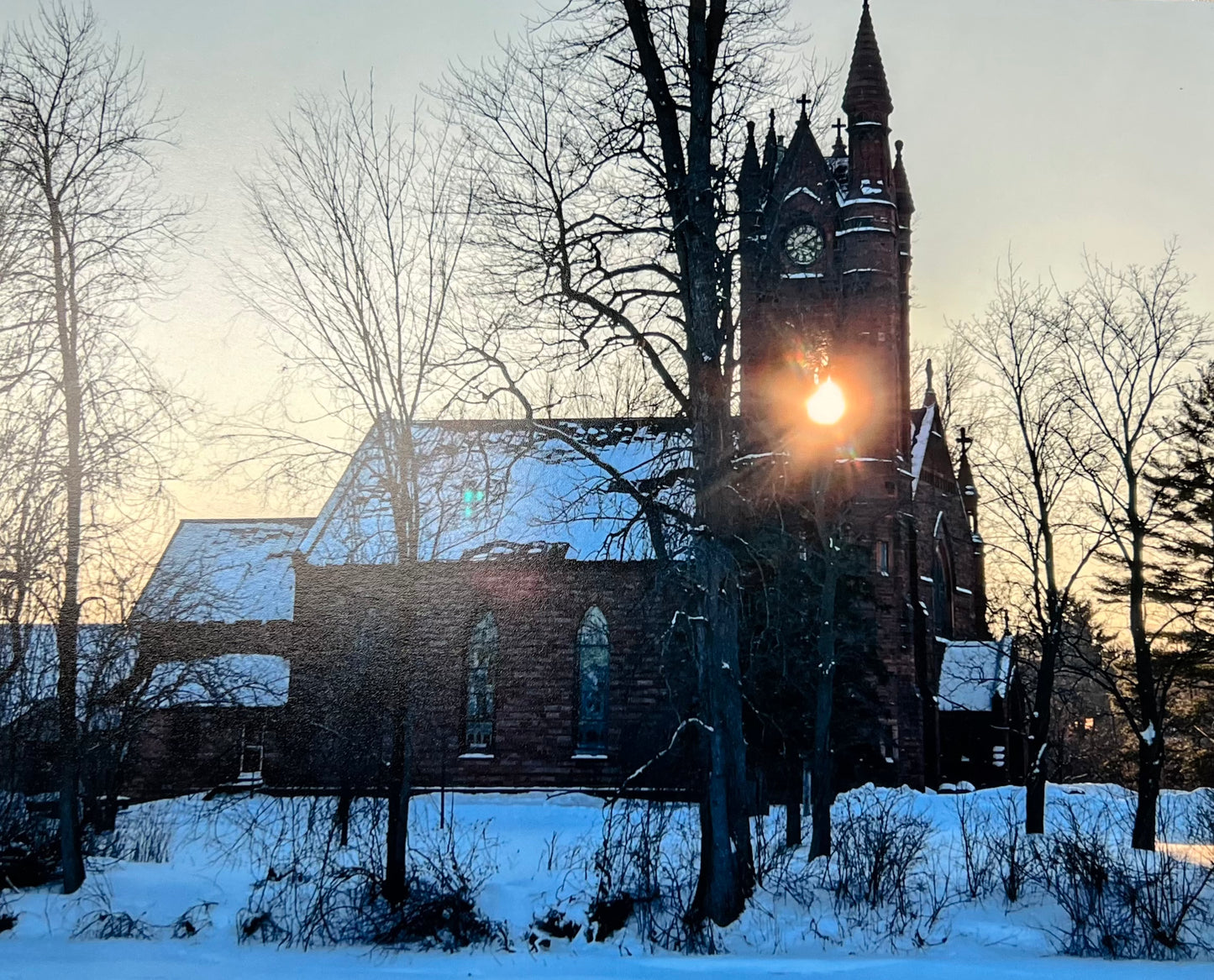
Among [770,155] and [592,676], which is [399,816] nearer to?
[770,155]

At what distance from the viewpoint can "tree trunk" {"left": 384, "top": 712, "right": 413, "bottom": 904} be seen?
12.1m

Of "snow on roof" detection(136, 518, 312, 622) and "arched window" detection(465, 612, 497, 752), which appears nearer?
"snow on roof" detection(136, 518, 312, 622)

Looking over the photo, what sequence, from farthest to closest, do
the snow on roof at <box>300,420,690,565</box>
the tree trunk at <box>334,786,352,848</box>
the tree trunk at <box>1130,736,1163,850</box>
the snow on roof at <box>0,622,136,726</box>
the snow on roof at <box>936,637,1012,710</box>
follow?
1. the snow on roof at <box>936,637,1012,710</box>
2. the tree trunk at <box>1130,736,1163,850</box>
3. the tree trunk at <box>334,786,352,848</box>
4. the snow on roof at <box>300,420,690,565</box>
5. the snow on roof at <box>0,622,136,726</box>

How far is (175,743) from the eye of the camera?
21438mm

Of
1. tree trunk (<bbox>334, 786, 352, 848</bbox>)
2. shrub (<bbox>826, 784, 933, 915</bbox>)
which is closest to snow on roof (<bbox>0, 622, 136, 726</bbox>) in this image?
tree trunk (<bbox>334, 786, 352, 848</bbox>)

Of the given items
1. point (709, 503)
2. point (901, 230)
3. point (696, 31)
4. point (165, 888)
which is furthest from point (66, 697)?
point (901, 230)

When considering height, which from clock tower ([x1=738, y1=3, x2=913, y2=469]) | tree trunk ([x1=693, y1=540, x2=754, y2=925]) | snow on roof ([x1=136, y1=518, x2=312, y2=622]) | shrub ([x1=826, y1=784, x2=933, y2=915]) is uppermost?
clock tower ([x1=738, y1=3, x2=913, y2=469])

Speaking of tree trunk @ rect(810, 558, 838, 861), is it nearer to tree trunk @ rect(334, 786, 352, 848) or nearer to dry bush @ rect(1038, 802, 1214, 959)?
dry bush @ rect(1038, 802, 1214, 959)

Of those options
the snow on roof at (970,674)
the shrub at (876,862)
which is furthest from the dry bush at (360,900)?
the snow on roof at (970,674)

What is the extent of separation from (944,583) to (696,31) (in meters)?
24.5

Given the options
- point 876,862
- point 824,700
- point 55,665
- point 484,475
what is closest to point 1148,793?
point 824,700

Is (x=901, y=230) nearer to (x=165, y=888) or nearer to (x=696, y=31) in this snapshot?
(x=696, y=31)

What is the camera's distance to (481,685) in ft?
89.5

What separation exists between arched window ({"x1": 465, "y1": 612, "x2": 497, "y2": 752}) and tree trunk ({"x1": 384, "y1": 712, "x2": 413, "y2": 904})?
11995 mm
